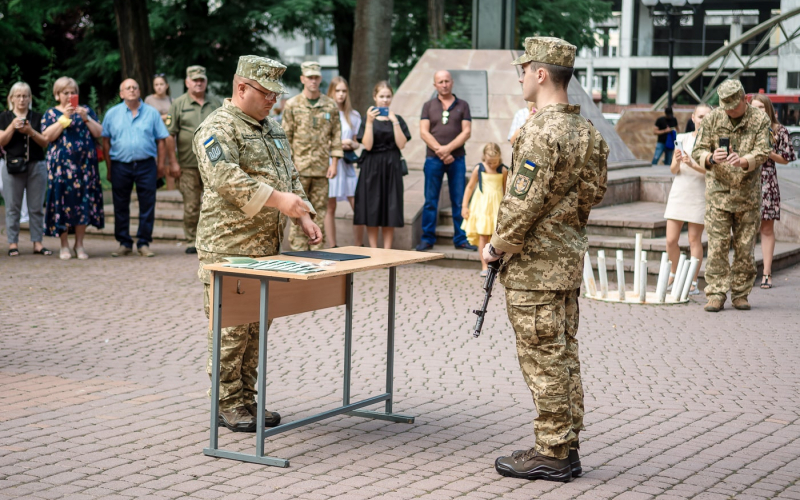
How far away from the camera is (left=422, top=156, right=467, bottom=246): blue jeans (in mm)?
13203

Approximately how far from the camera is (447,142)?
1312 cm

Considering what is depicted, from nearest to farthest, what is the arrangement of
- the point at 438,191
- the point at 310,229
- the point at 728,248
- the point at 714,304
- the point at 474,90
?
the point at 310,229, the point at 728,248, the point at 714,304, the point at 438,191, the point at 474,90

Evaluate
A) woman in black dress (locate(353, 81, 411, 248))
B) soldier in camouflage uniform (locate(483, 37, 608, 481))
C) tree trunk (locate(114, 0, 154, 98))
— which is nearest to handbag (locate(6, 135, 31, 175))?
woman in black dress (locate(353, 81, 411, 248))

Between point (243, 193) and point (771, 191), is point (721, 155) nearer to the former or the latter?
point (771, 191)

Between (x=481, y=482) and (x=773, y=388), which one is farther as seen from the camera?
(x=773, y=388)

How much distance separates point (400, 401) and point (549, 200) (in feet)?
7.30

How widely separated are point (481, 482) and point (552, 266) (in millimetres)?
1100

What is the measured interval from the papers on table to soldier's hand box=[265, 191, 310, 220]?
262 millimetres

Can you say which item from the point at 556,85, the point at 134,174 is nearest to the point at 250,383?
the point at 556,85

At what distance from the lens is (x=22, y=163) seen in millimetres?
12992

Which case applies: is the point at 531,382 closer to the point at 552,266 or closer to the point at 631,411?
the point at 552,266

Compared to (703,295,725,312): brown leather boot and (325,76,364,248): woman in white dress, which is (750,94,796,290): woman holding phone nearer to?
(703,295,725,312): brown leather boot

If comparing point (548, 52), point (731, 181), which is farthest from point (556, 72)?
point (731, 181)

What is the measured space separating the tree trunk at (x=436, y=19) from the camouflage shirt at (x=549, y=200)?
20.1 m
